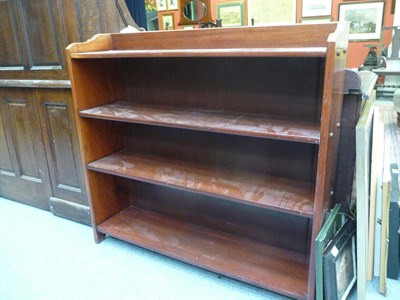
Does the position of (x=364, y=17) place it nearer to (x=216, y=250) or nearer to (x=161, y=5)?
(x=161, y=5)

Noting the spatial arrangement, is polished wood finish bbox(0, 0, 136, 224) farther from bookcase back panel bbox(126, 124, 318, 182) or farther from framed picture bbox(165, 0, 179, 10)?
framed picture bbox(165, 0, 179, 10)

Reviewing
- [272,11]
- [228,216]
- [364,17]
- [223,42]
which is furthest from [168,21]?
[228,216]

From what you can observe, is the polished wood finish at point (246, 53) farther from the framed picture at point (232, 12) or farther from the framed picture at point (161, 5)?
the framed picture at point (161, 5)

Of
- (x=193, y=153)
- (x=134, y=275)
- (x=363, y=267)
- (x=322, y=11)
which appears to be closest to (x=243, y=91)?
(x=193, y=153)

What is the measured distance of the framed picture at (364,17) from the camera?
A: 5547 millimetres

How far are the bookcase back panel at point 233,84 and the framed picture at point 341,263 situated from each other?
0.54 meters

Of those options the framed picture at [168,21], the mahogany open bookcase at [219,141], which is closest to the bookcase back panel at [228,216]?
the mahogany open bookcase at [219,141]

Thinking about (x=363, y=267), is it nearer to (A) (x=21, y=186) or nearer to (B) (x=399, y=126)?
(A) (x=21, y=186)

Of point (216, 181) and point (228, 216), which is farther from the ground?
point (216, 181)

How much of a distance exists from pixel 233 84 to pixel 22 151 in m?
1.77

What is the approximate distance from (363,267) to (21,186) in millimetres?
2450

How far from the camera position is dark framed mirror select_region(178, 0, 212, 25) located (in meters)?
2.06

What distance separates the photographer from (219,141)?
1790 mm

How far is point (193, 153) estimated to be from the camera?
1905mm
